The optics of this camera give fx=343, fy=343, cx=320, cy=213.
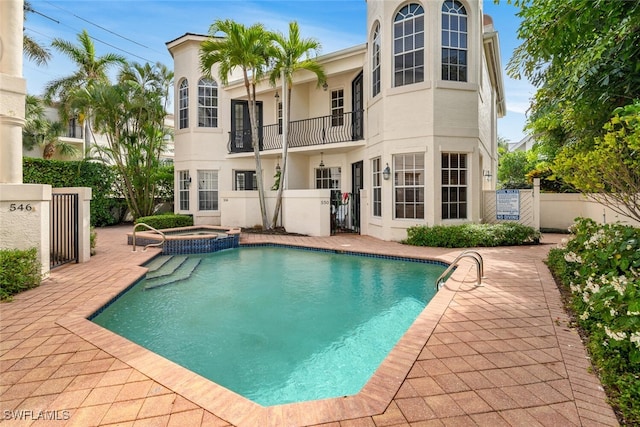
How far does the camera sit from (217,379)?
3.60 m

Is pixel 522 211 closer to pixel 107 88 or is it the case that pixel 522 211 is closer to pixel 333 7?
pixel 333 7

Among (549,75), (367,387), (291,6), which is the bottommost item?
(367,387)

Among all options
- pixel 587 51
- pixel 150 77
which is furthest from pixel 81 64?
pixel 587 51

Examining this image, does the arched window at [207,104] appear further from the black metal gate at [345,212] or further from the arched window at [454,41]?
the arched window at [454,41]

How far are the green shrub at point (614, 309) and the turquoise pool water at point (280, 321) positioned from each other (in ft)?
6.84

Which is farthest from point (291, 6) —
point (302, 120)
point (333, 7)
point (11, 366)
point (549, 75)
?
point (11, 366)

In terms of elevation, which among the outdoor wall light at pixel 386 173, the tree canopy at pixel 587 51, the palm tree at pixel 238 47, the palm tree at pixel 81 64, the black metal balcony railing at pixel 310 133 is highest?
the palm tree at pixel 81 64

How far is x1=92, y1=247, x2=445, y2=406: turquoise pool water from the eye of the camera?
12.1 ft

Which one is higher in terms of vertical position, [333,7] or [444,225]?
[333,7]

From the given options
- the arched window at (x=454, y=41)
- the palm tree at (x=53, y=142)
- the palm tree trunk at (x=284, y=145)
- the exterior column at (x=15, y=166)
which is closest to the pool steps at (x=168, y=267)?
the exterior column at (x=15, y=166)

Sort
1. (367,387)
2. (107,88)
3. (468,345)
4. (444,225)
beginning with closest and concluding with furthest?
1. (367,387)
2. (468,345)
3. (444,225)
4. (107,88)

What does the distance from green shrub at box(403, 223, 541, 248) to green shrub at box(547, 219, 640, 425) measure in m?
4.69

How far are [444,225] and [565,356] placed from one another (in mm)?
7692

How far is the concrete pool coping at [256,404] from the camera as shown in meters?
2.48
